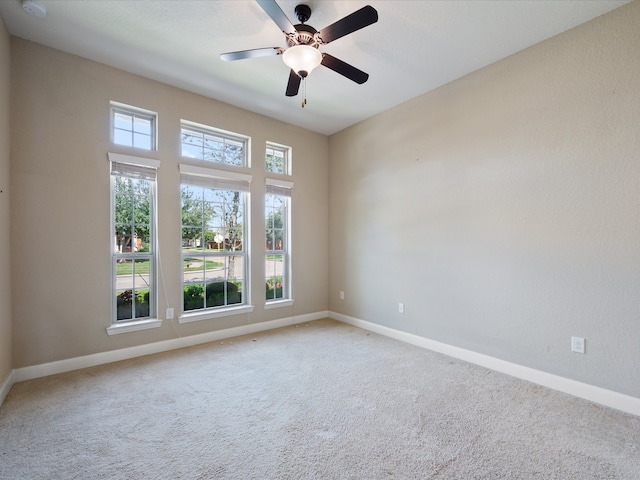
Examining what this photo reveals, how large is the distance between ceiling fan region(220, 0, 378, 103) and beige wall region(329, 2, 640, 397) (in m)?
1.51

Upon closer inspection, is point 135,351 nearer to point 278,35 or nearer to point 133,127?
point 133,127

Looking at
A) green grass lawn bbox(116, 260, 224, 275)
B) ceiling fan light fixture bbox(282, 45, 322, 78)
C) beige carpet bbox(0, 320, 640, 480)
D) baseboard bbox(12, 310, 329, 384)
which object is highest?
ceiling fan light fixture bbox(282, 45, 322, 78)

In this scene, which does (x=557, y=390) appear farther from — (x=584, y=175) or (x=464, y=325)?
(x=584, y=175)

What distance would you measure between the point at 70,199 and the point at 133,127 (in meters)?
1.00

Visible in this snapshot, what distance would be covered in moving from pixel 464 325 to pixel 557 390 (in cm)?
89

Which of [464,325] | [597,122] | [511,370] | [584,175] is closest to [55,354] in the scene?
[464,325]

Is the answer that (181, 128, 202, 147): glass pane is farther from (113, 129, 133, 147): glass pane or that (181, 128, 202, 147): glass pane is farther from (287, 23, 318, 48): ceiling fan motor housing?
(287, 23, 318, 48): ceiling fan motor housing

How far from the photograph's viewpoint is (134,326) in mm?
3215

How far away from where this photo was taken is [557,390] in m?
2.54

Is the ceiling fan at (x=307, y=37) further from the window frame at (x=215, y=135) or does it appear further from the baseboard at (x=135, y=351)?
the baseboard at (x=135, y=351)

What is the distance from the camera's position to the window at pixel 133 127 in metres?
3.19

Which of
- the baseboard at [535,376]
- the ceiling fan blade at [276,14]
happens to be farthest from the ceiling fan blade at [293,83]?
the baseboard at [535,376]

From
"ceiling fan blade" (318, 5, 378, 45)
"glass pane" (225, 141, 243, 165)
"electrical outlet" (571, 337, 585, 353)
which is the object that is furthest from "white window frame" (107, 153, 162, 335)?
"electrical outlet" (571, 337, 585, 353)

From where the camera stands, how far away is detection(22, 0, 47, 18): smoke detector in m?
2.24
